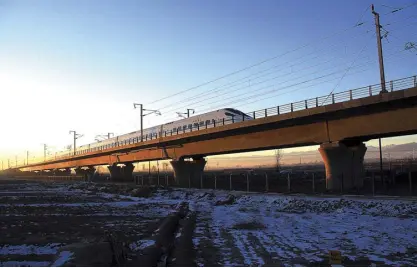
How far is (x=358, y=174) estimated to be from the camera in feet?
106

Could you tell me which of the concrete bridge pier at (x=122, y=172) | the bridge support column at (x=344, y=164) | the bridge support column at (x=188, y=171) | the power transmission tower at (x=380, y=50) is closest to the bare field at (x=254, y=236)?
the bridge support column at (x=344, y=164)

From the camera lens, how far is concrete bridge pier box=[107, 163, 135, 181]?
81.6 metres

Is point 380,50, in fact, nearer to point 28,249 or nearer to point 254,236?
point 254,236

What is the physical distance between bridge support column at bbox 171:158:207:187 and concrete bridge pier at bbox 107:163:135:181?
28.7m

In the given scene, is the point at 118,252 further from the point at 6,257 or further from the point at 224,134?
the point at 224,134

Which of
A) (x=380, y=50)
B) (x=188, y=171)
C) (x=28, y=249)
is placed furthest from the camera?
(x=188, y=171)

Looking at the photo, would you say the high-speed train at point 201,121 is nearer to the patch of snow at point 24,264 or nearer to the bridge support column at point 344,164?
the bridge support column at point 344,164

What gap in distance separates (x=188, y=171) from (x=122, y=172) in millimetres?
31647

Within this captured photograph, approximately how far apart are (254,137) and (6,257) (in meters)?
33.1

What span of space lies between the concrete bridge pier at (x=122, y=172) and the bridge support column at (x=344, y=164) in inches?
2205

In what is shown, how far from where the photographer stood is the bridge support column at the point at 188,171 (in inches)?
2159

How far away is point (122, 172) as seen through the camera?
271 ft

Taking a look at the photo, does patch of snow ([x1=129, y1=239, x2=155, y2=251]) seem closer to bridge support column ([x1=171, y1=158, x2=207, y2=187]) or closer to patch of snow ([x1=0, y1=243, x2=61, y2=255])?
patch of snow ([x1=0, y1=243, x2=61, y2=255])

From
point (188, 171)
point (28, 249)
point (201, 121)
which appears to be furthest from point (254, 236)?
point (201, 121)
